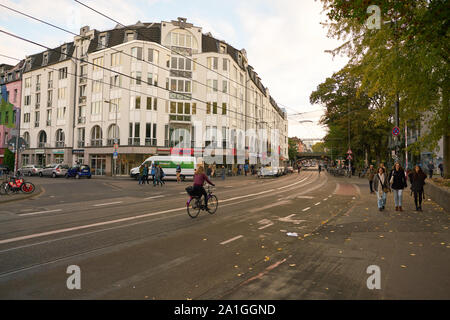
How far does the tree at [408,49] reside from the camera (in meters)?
7.40

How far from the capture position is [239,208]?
438 inches

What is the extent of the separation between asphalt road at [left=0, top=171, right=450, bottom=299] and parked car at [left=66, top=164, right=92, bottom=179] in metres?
23.5

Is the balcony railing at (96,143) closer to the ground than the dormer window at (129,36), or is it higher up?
closer to the ground

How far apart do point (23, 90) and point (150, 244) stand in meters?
55.6

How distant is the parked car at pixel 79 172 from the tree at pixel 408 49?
2740 cm

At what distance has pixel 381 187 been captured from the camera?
1105 centimetres

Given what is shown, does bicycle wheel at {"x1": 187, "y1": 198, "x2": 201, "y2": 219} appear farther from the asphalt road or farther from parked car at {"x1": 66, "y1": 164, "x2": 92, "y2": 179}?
parked car at {"x1": 66, "y1": 164, "x2": 92, "y2": 179}

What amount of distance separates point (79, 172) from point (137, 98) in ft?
37.4

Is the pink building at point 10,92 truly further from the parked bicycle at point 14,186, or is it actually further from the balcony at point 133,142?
the parked bicycle at point 14,186

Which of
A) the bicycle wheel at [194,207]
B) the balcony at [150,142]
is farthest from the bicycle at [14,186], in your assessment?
the balcony at [150,142]

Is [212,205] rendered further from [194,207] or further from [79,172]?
[79,172]

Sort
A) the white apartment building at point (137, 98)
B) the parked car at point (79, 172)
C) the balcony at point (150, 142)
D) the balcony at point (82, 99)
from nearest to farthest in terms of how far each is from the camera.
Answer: the parked car at point (79, 172) → the white apartment building at point (137, 98) → the balcony at point (150, 142) → the balcony at point (82, 99)
